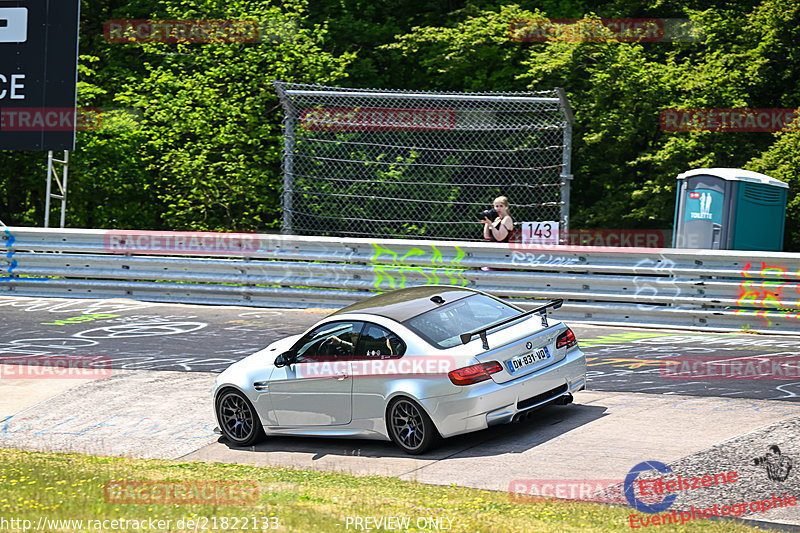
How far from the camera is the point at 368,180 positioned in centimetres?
1747

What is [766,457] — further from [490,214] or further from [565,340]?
[490,214]

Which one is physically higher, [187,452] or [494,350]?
[494,350]

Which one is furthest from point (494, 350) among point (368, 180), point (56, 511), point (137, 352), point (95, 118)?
point (95, 118)

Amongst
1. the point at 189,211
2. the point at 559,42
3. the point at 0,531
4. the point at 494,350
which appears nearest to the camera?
the point at 0,531

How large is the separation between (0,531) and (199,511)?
122 centimetres

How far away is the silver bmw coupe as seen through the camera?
Result: 357 inches

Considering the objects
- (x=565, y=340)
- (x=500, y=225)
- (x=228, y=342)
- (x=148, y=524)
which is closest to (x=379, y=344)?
(x=565, y=340)

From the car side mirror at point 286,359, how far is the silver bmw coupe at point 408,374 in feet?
0.04

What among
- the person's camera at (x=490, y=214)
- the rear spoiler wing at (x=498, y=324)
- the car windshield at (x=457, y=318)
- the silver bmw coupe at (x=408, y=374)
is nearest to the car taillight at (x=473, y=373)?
the silver bmw coupe at (x=408, y=374)

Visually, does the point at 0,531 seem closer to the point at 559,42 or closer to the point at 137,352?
the point at 137,352

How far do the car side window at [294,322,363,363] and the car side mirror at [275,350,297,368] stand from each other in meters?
0.04

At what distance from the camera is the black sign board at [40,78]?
1822cm

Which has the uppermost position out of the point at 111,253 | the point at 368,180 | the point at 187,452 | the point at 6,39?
the point at 6,39

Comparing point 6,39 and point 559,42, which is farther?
point 559,42
